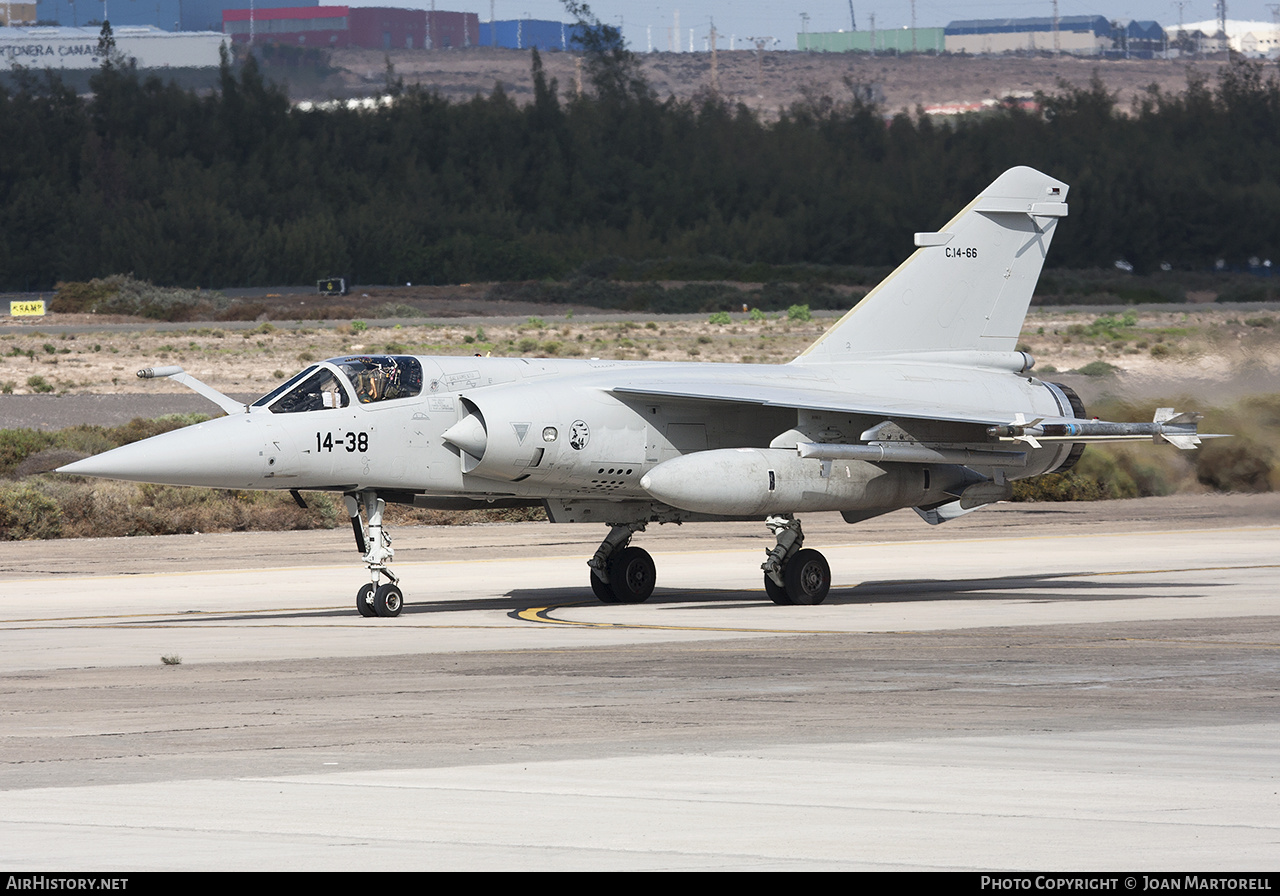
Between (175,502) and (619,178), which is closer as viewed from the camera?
(175,502)

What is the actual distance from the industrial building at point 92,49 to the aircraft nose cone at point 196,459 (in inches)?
6894

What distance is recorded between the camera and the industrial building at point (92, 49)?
186000 mm

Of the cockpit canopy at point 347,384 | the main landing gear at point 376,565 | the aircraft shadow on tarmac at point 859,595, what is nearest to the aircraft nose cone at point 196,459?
the cockpit canopy at point 347,384

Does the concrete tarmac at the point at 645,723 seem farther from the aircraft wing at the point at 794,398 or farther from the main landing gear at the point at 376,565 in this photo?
the aircraft wing at the point at 794,398

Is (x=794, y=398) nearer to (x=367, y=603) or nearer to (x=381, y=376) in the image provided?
(x=381, y=376)

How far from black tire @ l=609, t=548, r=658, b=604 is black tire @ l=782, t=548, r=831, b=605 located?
6.24 feet

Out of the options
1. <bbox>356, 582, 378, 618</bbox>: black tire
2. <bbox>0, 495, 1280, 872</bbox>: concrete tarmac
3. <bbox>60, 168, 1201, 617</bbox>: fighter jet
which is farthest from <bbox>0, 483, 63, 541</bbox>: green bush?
<bbox>356, 582, 378, 618</bbox>: black tire

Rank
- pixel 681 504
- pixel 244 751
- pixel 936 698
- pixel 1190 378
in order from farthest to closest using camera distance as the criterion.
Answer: pixel 1190 378 → pixel 681 504 → pixel 936 698 → pixel 244 751

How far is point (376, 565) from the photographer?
754 inches

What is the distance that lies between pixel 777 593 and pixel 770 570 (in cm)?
30

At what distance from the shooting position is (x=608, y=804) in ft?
28.2
